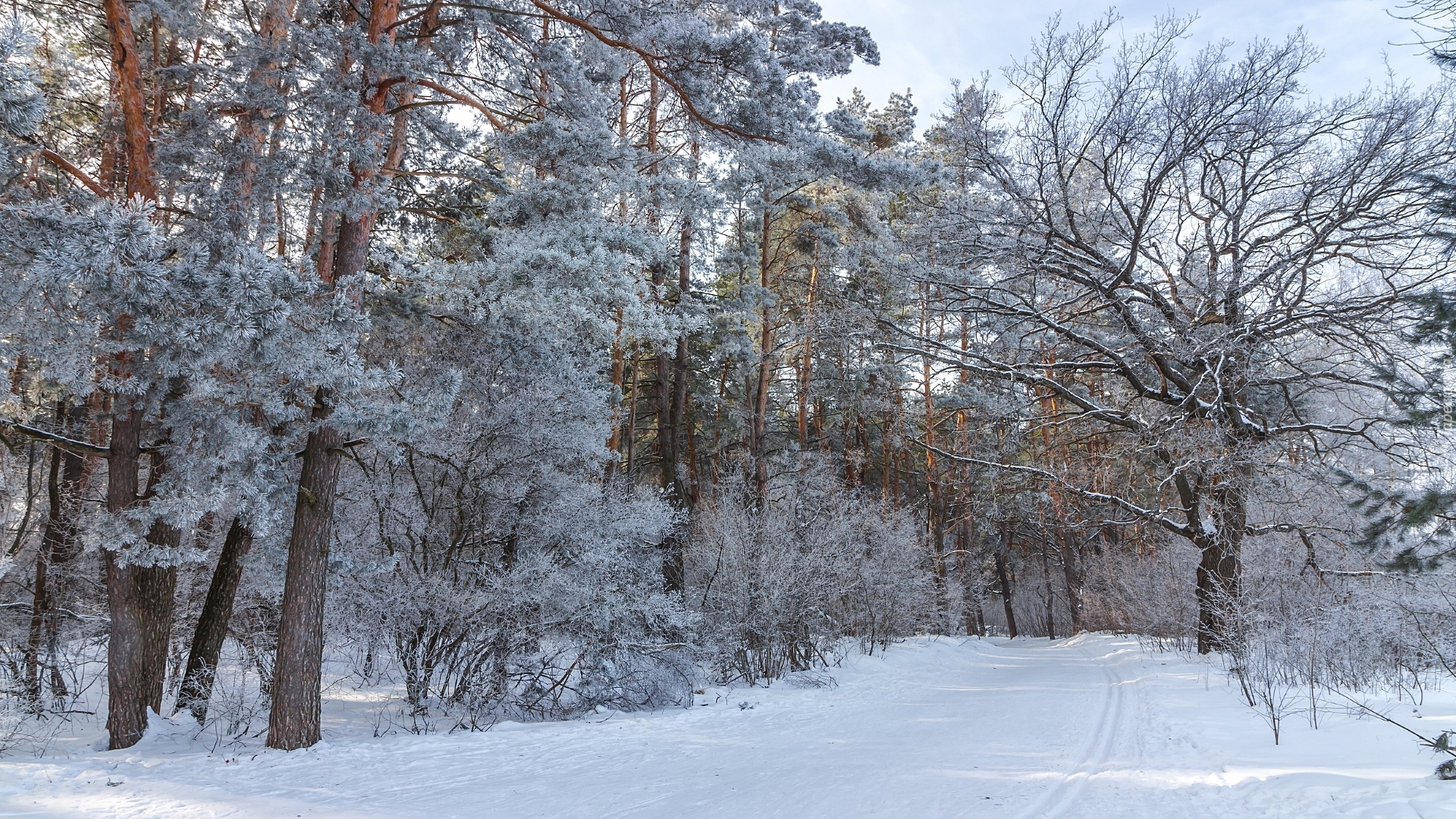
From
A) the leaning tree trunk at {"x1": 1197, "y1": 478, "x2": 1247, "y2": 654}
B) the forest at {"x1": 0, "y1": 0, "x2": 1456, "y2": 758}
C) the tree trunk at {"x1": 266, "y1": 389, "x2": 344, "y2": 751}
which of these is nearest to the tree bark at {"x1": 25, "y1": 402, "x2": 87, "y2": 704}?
the forest at {"x1": 0, "y1": 0, "x2": 1456, "y2": 758}

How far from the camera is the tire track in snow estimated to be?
4.87m

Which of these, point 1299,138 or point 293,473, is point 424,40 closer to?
point 293,473

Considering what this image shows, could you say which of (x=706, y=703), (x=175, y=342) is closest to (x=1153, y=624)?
(x=706, y=703)

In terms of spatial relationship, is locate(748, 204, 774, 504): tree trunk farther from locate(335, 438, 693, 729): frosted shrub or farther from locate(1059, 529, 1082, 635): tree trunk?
locate(1059, 529, 1082, 635): tree trunk

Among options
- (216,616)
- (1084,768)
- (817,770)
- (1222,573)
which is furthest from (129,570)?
(1222,573)

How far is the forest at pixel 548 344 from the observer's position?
6.88 metres

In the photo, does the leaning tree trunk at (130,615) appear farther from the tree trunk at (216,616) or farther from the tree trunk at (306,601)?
the tree trunk at (306,601)

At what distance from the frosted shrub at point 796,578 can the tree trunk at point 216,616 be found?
5.96 metres

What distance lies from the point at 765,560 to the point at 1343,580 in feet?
29.7

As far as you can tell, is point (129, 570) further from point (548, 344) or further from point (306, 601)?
point (548, 344)

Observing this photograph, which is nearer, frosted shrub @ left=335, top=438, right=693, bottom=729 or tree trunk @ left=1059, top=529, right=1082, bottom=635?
frosted shrub @ left=335, top=438, right=693, bottom=729

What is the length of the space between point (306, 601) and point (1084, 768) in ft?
22.8

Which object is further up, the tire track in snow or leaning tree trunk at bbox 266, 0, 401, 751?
leaning tree trunk at bbox 266, 0, 401, 751

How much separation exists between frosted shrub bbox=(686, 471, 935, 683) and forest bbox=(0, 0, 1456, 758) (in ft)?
0.40
